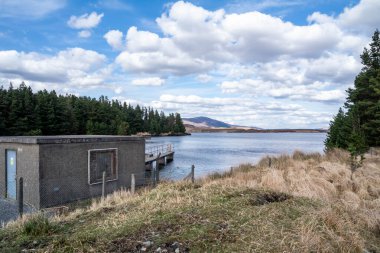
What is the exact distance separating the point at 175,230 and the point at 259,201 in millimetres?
2797

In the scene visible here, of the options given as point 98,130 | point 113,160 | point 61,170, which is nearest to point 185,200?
point 61,170

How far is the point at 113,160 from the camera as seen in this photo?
15.1m

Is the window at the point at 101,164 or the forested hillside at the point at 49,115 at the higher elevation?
the forested hillside at the point at 49,115

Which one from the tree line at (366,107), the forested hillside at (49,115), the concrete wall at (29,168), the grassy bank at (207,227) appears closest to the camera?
the grassy bank at (207,227)

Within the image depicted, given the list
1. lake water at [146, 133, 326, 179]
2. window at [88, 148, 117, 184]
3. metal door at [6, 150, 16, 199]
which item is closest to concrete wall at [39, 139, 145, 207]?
window at [88, 148, 117, 184]

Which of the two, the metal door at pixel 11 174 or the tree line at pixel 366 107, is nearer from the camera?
the metal door at pixel 11 174

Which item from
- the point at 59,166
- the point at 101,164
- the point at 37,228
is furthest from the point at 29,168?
the point at 37,228

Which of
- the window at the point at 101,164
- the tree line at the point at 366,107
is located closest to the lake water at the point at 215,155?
the tree line at the point at 366,107

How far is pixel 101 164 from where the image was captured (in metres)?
14.5

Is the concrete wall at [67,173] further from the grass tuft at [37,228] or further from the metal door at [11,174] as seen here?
the grass tuft at [37,228]

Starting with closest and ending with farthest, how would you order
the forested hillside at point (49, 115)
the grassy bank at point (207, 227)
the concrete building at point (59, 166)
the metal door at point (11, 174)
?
the grassy bank at point (207, 227), the concrete building at point (59, 166), the metal door at point (11, 174), the forested hillside at point (49, 115)

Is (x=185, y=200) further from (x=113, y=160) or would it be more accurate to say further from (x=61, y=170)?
(x=113, y=160)

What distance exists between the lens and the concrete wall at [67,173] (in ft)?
A: 39.8

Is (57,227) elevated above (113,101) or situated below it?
below
